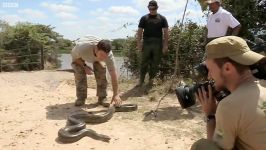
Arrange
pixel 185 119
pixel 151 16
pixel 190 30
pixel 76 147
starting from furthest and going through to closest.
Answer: pixel 190 30 → pixel 151 16 → pixel 185 119 → pixel 76 147

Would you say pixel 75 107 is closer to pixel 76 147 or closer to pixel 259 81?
pixel 76 147

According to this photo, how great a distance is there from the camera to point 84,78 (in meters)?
8.52

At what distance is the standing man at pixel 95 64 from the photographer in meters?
7.42

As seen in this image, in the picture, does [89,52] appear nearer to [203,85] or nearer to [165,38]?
[165,38]

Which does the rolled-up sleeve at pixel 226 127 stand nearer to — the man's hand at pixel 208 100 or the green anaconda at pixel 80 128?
the man's hand at pixel 208 100

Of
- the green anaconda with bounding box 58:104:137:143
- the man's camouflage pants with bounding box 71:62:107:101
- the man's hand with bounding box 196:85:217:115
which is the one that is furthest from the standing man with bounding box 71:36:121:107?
the man's hand with bounding box 196:85:217:115

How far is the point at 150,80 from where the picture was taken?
10594mm

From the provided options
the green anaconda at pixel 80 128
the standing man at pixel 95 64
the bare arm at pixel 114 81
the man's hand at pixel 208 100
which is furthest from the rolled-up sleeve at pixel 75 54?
the man's hand at pixel 208 100

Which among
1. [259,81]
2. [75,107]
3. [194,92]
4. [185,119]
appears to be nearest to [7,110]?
[75,107]

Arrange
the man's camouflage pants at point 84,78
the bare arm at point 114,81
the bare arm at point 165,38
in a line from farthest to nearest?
the bare arm at point 165,38, the man's camouflage pants at point 84,78, the bare arm at point 114,81

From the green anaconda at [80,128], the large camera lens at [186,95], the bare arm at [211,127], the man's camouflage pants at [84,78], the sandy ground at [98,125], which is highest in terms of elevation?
the large camera lens at [186,95]

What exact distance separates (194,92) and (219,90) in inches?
19.1

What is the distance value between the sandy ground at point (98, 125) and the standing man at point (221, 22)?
155 centimetres

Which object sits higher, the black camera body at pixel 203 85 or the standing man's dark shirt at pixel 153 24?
the standing man's dark shirt at pixel 153 24
